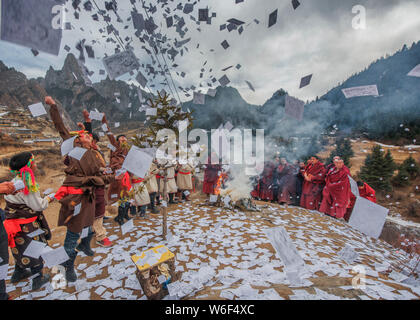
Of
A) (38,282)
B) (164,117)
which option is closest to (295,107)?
(38,282)

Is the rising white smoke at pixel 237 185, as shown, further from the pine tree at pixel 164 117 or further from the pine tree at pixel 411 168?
the pine tree at pixel 411 168

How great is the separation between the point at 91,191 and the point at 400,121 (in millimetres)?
34238

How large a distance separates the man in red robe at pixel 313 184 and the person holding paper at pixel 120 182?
642cm

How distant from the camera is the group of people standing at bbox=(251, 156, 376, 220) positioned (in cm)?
525

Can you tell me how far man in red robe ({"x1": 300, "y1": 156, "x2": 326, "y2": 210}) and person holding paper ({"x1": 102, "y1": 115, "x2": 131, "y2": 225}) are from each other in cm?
642

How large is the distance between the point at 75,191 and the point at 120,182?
2146 mm

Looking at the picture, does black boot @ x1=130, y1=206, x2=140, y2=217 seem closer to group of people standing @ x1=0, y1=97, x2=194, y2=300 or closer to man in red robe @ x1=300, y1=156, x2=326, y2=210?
group of people standing @ x1=0, y1=97, x2=194, y2=300

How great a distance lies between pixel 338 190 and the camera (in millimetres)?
5312

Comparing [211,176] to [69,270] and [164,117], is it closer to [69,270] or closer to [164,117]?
[164,117]

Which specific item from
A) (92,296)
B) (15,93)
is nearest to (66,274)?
(92,296)

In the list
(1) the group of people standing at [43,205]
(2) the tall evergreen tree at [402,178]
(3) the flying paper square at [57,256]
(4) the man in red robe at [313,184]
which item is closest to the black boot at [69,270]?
(1) the group of people standing at [43,205]

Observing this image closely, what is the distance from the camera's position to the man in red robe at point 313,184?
246 inches

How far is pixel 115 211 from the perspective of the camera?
22.1 ft
